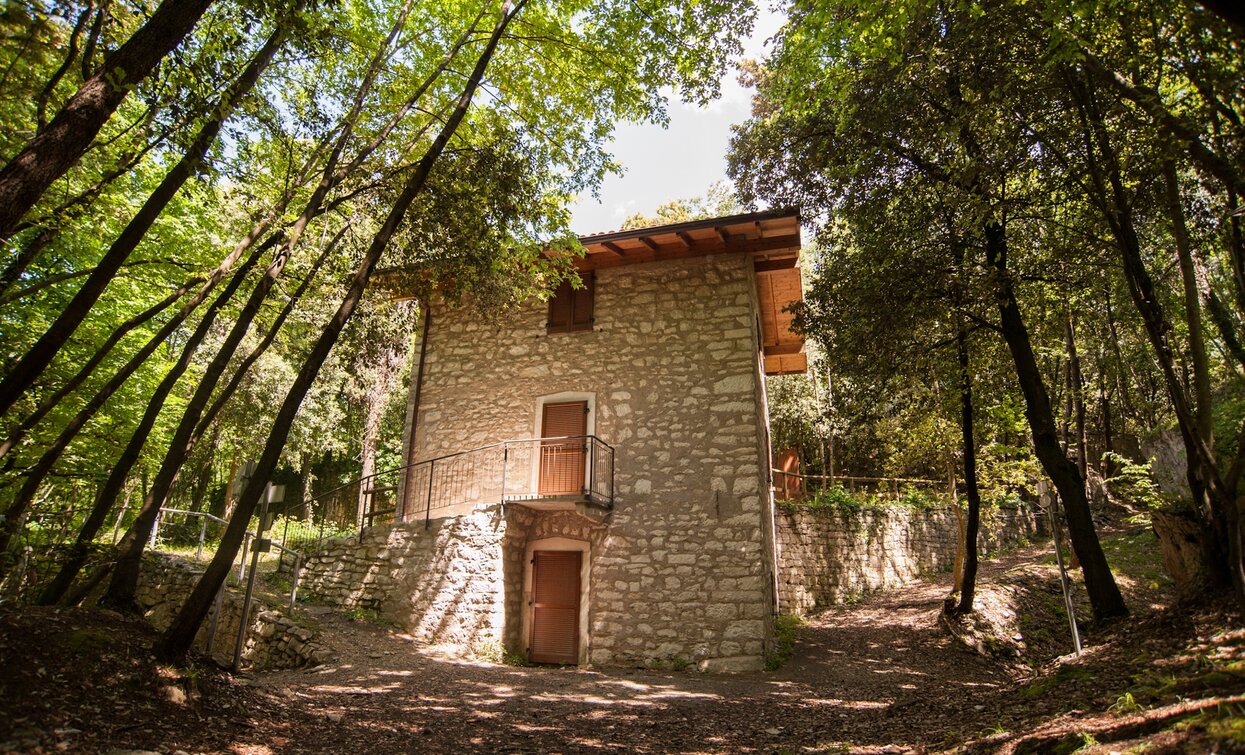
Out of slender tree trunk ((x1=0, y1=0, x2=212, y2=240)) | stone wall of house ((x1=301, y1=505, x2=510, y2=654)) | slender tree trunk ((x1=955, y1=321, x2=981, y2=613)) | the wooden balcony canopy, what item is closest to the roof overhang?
the wooden balcony canopy

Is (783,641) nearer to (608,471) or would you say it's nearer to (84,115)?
(608,471)

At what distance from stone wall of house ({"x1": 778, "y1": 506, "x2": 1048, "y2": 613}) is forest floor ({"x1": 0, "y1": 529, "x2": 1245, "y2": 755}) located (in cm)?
417

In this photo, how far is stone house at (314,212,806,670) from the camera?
8367 mm

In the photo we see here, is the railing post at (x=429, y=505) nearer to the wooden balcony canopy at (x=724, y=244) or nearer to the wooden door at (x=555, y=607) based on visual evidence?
the wooden door at (x=555, y=607)

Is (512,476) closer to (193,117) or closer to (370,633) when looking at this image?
A: (370,633)

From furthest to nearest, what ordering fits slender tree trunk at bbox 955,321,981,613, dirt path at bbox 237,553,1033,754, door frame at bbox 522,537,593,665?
door frame at bbox 522,537,593,665, slender tree trunk at bbox 955,321,981,613, dirt path at bbox 237,553,1033,754

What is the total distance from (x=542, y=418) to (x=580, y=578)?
7.91ft

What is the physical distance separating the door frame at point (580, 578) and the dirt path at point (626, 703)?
0.69m

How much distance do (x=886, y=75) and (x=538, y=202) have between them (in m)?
4.14

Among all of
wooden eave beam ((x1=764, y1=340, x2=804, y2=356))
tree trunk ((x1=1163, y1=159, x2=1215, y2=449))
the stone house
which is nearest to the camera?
tree trunk ((x1=1163, y1=159, x2=1215, y2=449))

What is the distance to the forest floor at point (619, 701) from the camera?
3.13m

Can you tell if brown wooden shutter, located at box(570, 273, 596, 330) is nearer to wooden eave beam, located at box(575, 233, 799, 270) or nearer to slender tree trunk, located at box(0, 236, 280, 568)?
wooden eave beam, located at box(575, 233, 799, 270)

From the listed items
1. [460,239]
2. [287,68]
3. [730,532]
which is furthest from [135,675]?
[730,532]

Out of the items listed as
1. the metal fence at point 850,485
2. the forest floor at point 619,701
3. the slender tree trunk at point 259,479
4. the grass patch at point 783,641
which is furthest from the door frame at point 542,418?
the metal fence at point 850,485
